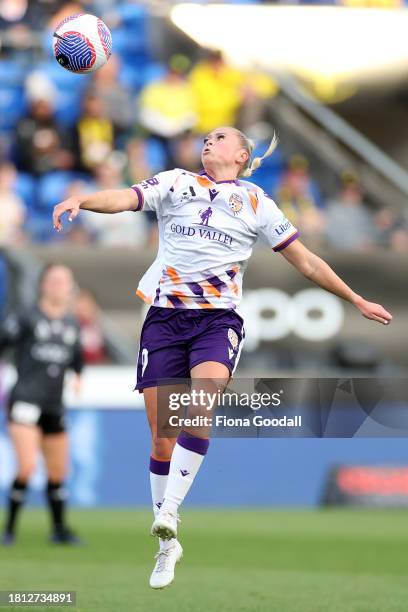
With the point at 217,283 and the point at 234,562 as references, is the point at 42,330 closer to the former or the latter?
the point at 234,562

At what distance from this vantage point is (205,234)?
7105 mm

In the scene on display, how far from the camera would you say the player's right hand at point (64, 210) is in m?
6.13

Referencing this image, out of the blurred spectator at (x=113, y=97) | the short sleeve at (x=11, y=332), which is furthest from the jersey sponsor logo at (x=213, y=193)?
the blurred spectator at (x=113, y=97)

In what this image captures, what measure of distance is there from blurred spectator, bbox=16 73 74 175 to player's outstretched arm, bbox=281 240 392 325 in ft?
29.7

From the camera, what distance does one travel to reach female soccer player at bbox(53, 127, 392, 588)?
7059mm

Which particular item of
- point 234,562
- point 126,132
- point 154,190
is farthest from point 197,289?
point 126,132

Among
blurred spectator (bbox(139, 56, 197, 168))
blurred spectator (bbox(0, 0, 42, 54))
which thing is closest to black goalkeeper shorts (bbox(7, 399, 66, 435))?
blurred spectator (bbox(139, 56, 197, 168))

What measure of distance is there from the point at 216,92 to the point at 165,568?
10.1m

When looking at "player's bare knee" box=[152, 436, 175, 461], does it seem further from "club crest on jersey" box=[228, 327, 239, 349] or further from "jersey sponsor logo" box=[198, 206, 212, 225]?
"jersey sponsor logo" box=[198, 206, 212, 225]

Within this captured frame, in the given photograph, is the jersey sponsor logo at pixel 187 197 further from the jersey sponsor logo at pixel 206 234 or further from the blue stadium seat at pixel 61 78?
the blue stadium seat at pixel 61 78

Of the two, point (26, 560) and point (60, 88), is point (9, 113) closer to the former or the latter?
point (60, 88)

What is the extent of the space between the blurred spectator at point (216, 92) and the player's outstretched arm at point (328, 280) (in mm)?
9150

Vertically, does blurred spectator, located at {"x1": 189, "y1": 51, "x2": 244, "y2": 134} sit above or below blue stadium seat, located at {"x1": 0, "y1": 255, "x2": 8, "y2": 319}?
above

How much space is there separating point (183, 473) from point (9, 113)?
10630 mm
